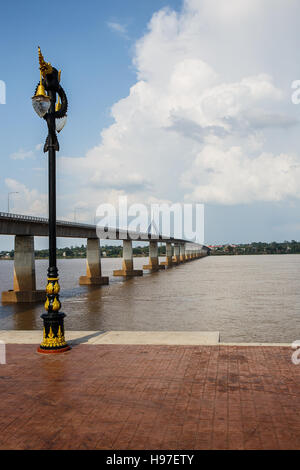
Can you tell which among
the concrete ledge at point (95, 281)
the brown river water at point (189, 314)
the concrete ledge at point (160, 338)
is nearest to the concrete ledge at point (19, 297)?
the brown river water at point (189, 314)

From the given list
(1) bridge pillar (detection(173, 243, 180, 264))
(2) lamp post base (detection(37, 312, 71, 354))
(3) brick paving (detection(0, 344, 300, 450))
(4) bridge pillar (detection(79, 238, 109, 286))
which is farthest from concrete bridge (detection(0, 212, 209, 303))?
(1) bridge pillar (detection(173, 243, 180, 264))

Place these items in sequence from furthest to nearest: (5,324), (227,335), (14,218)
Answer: (14,218) < (5,324) < (227,335)

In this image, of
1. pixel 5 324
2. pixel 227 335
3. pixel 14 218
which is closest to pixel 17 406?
pixel 227 335

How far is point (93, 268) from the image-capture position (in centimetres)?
5588

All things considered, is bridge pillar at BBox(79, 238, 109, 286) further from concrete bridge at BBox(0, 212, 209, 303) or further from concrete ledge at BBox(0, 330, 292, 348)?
concrete ledge at BBox(0, 330, 292, 348)

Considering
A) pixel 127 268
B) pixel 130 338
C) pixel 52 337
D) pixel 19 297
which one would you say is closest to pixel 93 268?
pixel 127 268

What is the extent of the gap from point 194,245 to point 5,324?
164 metres

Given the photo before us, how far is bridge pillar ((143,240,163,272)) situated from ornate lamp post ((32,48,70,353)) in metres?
76.2

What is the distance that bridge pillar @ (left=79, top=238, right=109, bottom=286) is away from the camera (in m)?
53.6

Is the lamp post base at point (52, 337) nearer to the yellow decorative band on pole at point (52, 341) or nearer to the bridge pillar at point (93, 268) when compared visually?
the yellow decorative band on pole at point (52, 341)

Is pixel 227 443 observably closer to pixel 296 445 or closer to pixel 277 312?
pixel 296 445

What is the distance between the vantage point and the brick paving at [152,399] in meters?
5.92

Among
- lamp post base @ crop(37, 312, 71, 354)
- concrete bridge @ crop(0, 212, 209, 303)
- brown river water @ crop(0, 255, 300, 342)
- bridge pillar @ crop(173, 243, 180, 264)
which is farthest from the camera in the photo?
bridge pillar @ crop(173, 243, 180, 264)
